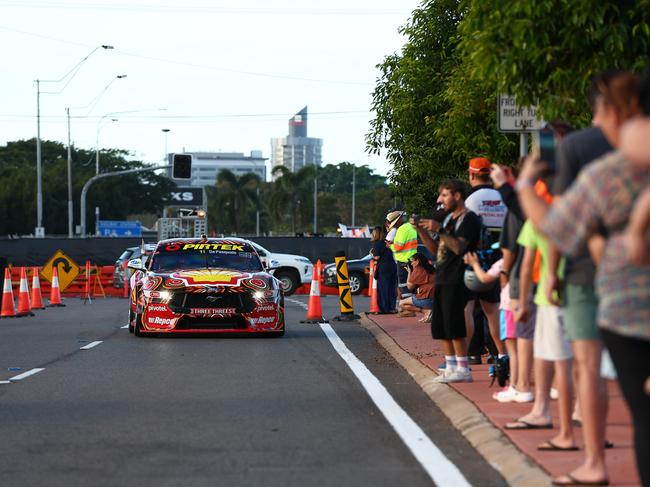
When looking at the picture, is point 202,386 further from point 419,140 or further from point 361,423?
point 419,140

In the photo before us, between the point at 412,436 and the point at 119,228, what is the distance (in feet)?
325

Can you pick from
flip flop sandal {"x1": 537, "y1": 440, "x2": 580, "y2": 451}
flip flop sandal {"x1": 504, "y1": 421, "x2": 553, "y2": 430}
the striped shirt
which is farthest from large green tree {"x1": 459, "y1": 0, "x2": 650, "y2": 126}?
the striped shirt

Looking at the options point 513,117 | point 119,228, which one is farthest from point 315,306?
point 119,228

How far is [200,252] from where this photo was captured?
1975 cm

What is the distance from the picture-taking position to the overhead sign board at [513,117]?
42.1ft

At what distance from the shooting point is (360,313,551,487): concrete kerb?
730 cm

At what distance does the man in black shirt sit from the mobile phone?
3216 mm

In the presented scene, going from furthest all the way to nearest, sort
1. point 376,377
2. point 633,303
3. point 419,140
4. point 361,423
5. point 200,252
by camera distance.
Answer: point 419,140
point 200,252
point 376,377
point 361,423
point 633,303

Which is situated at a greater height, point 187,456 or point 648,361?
point 648,361

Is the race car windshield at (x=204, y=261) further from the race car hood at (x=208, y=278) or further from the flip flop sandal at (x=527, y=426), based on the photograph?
the flip flop sandal at (x=527, y=426)

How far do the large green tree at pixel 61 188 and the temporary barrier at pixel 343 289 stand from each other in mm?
84678

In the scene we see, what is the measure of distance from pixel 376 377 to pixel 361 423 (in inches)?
139

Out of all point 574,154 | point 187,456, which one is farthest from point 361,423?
point 574,154

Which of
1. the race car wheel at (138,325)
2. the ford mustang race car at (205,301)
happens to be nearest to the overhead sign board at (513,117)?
the ford mustang race car at (205,301)
